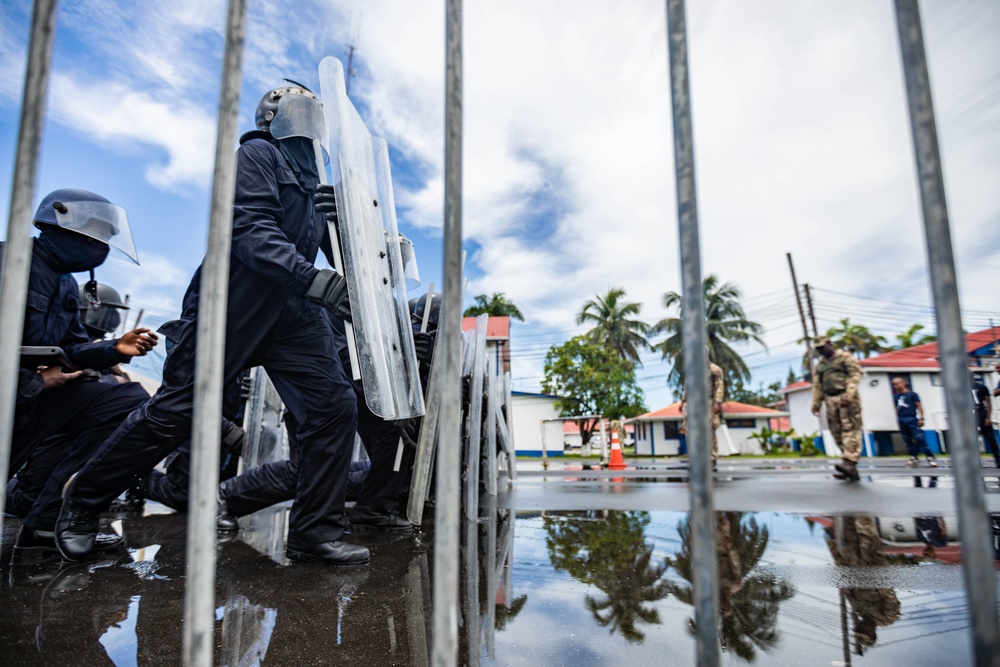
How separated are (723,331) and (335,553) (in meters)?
34.3

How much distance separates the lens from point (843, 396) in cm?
746

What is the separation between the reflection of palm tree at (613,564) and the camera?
1.76 metres

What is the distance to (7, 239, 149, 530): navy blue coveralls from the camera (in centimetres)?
267

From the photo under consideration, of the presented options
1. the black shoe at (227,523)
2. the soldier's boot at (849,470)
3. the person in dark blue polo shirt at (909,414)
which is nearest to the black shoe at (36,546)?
the black shoe at (227,523)

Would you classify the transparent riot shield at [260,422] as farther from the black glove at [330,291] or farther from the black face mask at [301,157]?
the black glove at [330,291]

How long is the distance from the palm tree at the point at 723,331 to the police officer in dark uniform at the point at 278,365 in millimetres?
31221

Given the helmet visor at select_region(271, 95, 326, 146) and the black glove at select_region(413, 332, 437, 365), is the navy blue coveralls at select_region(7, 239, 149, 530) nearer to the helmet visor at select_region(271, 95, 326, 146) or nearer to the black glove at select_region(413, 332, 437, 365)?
the helmet visor at select_region(271, 95, 326, 146)

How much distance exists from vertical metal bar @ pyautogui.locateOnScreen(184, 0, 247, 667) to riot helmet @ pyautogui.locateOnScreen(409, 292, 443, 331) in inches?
130

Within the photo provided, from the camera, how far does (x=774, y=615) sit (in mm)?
1751

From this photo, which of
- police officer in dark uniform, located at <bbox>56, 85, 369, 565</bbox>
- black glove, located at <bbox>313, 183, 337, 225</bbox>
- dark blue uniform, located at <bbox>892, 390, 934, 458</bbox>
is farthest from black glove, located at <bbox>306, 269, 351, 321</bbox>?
dark blue uniform, located at <bbox>892, 390, 934, 458</bbox>

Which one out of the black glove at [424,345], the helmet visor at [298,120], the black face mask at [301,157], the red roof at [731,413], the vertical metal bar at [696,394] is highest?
the red roof at [731,413]

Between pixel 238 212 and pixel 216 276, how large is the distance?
6.19 feet

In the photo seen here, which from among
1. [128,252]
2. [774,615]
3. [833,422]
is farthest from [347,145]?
[833,422]

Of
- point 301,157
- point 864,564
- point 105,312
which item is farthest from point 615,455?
point 301,157
